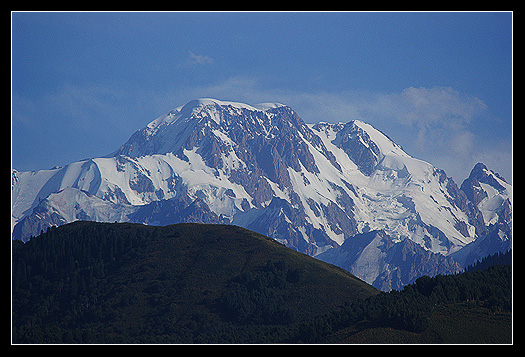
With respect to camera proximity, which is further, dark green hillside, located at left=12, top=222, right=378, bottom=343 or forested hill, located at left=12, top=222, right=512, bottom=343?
dark green hillside, located at left=12, top=222, right=378, bottom=343

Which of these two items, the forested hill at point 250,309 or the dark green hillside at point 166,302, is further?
the dark green hillside at point 166,302

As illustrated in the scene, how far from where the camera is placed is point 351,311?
422 feet

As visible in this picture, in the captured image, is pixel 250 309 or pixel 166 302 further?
pixel 166 302

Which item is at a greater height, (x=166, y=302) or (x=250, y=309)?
(x=166, y=302)
